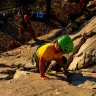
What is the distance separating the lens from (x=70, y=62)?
8945 millimetres

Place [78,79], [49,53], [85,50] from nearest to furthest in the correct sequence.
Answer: [49,53]
[78,79]
[85,50]

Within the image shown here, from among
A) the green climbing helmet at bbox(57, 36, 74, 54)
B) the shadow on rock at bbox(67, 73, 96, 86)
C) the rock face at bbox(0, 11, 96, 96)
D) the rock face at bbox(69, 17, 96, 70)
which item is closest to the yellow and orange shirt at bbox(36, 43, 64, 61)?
the green climbing helmet at bbox(57, 36, 74, 54)

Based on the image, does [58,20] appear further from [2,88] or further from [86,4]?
[2,88]

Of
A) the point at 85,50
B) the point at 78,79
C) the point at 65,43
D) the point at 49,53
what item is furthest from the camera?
the point at 85,50

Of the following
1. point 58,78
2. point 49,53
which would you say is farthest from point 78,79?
point 49,53

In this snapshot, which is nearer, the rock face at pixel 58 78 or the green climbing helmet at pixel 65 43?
the rock face at pixel 58 78

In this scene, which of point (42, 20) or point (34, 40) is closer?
point (34, 40)

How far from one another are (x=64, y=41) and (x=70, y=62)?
238cm

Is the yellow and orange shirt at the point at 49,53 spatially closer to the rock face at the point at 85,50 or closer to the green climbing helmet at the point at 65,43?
the green climbing helmet at the point at 65,43

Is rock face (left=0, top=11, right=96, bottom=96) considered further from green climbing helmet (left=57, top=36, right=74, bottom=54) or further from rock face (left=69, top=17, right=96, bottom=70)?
green climbing helmet (left=57, top=36, right=74, bottom=54)

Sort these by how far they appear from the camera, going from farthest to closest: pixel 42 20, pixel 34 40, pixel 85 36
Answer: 1. pixel 42 20
2. pixel 34 40
3. pixel 85 36

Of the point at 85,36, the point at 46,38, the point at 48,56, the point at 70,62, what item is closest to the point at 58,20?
the point at 46,38

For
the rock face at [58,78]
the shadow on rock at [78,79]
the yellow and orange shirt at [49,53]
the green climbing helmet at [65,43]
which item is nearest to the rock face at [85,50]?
the rock face at [58,78]

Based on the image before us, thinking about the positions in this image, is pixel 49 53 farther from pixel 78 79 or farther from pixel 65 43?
pixel 78 79
